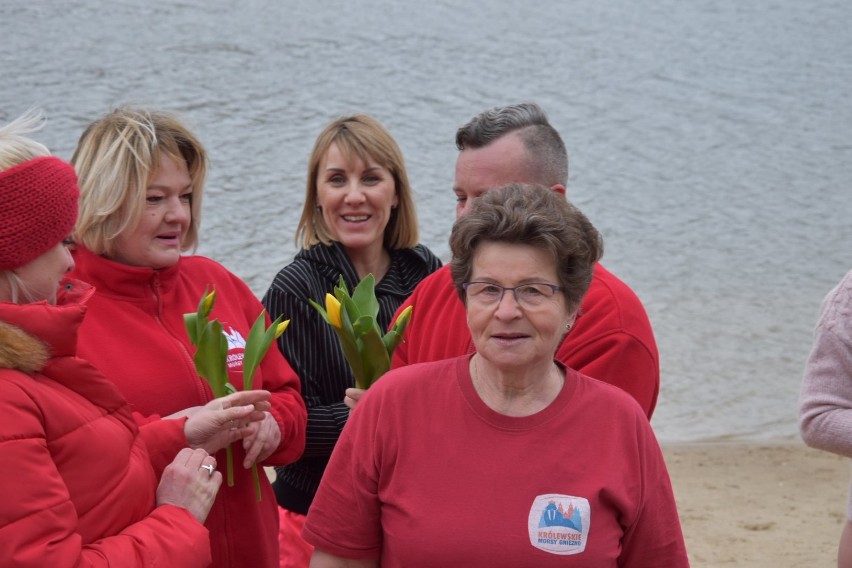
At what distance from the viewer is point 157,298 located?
2869 mm

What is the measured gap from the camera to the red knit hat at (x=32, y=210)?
7.07 feet

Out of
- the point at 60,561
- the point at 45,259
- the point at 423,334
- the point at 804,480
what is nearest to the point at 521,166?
the point at 423,334

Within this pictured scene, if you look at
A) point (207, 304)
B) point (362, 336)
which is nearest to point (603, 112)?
point (362, 336)

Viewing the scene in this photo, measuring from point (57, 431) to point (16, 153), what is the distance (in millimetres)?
574

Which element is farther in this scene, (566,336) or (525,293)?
(566,336)

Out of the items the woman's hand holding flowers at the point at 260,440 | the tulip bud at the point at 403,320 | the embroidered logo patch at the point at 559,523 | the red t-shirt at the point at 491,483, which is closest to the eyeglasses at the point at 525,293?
the red t-shirt at the point at 491,483

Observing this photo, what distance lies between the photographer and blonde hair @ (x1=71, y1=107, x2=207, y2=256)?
2807 mm

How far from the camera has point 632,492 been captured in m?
2.20

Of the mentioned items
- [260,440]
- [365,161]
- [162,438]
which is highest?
[365,161]

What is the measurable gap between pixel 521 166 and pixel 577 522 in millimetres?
1042

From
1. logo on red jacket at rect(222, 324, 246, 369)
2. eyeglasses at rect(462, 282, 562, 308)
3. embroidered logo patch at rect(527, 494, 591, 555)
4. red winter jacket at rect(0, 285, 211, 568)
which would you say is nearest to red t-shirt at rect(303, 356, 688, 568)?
embroidered logo patch at rect(527, 494, 591, 555)

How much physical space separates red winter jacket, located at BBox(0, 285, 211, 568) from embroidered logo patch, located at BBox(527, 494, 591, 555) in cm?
71

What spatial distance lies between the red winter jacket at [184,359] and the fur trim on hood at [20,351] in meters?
0.54

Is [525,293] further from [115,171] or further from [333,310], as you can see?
[115,171]
